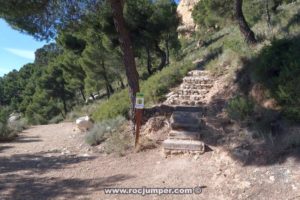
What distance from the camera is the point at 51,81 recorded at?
35250 mm

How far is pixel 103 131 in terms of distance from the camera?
9414mm

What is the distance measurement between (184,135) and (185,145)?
48 centimetres

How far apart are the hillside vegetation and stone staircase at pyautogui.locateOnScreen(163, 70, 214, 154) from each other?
567 mm

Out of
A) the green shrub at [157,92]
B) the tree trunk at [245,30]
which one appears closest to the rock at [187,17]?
the green shrub at [157,92]

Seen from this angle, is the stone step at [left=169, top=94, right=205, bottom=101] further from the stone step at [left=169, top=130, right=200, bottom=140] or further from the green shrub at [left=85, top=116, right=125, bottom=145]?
the stone step at [left=169, top=130, right=200, bottom=140]

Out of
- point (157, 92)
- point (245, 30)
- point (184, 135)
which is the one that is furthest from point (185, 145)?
point (245, 30)

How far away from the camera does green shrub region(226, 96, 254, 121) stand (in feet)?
23.6

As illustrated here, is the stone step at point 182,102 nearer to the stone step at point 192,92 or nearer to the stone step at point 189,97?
the stone step at point 189,97

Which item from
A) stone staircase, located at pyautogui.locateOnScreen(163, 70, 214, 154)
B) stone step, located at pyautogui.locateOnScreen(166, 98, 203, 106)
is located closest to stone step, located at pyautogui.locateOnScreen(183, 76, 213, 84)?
stone staircase, located at pyautogui.locateOnScreen(163, 70, 214, 154)

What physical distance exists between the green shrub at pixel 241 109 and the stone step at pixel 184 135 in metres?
0.88

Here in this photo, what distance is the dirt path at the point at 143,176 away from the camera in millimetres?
5238

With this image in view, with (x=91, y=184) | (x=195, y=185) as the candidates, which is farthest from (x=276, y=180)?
(x=91, y=184)

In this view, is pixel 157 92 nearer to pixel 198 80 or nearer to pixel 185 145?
pixel 198 80

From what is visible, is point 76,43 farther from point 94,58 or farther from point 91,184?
point 91,184
